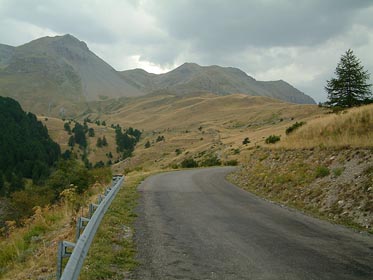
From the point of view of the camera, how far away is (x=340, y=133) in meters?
17.8

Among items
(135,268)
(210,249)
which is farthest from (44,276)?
(210,249)

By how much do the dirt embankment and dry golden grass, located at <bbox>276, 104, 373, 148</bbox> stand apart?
0.51 metres

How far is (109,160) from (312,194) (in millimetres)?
161496

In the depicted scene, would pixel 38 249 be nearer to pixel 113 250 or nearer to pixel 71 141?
pixel 113 250

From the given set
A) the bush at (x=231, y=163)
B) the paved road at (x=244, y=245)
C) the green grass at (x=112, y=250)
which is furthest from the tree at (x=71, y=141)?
the green grass at (x=112, y=250)

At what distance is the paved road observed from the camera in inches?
234

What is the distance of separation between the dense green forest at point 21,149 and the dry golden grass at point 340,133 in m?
104

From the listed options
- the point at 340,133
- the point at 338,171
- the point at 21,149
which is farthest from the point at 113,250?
the point at 21,149

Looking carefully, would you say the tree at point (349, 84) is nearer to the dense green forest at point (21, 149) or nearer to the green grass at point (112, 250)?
the green grass at point (112, 250)

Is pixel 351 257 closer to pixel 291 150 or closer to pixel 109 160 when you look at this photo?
pixel 291 150

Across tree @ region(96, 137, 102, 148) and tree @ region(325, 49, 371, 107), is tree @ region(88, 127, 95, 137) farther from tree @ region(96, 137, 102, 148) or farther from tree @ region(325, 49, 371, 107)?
tree @ region(325, 49, 371, 107)

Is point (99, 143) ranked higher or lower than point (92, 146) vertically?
higher

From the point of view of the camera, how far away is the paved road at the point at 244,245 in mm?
5945

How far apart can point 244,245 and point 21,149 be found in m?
149
